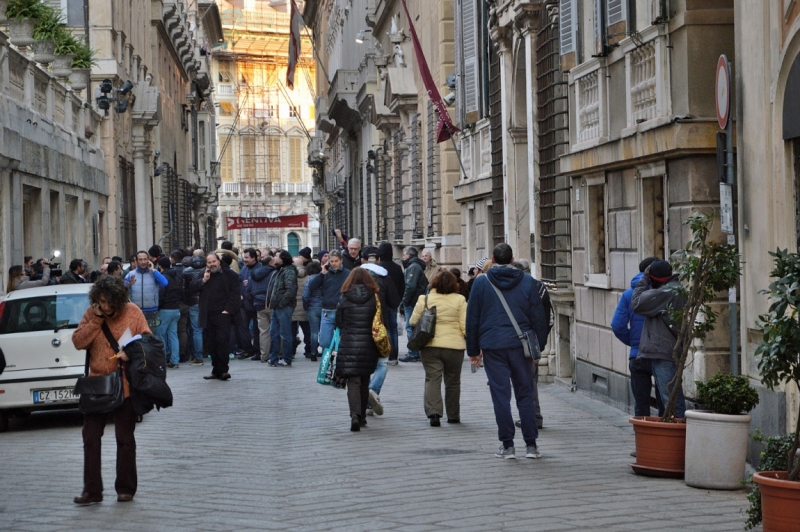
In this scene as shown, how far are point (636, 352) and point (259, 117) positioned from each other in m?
83.1

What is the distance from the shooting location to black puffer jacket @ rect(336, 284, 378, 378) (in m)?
12.7

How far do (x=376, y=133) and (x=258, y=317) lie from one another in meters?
21.1

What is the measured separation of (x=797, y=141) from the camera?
9.66 m

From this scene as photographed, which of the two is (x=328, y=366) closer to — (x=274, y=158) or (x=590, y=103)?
(x=590, y=103)

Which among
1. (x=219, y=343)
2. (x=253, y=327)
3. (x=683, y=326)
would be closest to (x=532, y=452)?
(x=683, y=326)

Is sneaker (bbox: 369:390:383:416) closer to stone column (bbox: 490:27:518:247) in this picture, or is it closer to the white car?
the white car

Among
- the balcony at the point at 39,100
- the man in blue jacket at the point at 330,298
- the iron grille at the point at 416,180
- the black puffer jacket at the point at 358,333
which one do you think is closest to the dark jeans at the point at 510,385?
the black puffer jacket at the point at 358,333

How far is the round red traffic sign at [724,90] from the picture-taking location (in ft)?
33.4

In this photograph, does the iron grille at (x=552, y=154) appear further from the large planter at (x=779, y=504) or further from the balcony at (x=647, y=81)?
the large planter at (x=779, y=504)

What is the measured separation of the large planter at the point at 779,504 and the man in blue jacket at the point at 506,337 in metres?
3.76

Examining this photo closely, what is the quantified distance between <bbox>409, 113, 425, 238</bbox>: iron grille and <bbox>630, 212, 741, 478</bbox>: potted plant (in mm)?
22668

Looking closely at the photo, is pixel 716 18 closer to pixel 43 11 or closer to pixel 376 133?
pixel 43 11

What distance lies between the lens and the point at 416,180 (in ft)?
107

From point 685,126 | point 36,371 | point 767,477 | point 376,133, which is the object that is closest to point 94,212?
point 376,133
